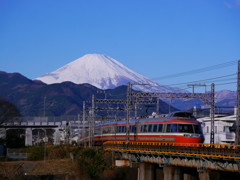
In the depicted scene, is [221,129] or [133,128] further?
[221,129]

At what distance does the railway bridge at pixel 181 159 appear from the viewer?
43.2 metres

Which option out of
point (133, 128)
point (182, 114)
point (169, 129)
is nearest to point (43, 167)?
point (133, 128)

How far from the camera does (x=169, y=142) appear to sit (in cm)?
5956

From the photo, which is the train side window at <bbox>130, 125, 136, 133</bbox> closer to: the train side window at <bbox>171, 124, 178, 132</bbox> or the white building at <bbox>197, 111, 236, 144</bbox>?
the train side window at <bbox>171, 124, 178, 132</bbox>

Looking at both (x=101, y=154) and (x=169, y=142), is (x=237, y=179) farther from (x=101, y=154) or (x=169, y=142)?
(x=101, y=154)

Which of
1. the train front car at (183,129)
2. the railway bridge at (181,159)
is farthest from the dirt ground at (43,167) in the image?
the train front car at (183,129)

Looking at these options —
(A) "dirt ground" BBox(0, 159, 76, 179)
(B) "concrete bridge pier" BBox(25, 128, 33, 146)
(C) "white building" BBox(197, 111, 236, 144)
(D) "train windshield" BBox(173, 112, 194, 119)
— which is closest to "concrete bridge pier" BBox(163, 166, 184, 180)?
(D) "train windshield" BBox(173, 112, 194, 119)

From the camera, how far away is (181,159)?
5141 centimetres

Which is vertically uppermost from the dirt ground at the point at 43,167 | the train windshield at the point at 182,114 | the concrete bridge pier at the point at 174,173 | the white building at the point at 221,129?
the train windshield at the point at 182,114

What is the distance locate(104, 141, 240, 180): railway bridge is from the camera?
142 feet

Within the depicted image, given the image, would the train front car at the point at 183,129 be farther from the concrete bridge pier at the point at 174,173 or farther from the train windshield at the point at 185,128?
the concrete bridge pier at the point at 174,173

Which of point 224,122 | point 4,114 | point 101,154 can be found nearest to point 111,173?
point 101,154

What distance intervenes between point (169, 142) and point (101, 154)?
13726 mm

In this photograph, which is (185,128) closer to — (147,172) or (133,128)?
(147,172)
